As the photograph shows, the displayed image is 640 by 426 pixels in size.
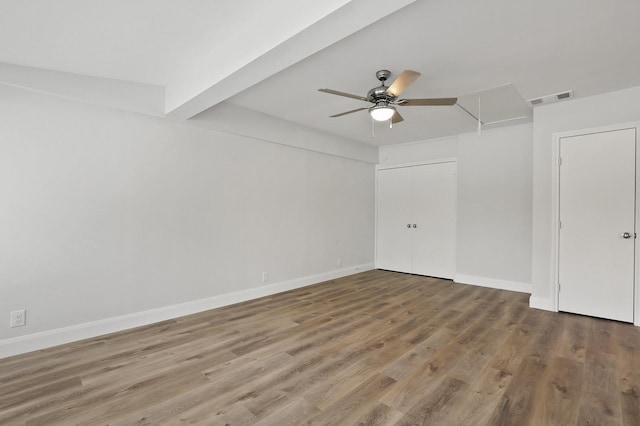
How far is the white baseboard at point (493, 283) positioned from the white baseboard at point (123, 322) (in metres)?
2.93

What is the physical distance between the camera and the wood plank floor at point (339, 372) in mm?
1835

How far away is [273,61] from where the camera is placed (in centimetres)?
219

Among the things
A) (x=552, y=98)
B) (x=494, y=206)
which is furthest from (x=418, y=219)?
(x=552, y=98)

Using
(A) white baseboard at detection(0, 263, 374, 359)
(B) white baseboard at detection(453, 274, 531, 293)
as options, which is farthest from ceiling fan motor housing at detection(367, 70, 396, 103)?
(B) white baseboard at detection(453, 274, 531, 293)

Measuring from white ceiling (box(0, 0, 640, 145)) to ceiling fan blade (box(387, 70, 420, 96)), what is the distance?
0.90 feet

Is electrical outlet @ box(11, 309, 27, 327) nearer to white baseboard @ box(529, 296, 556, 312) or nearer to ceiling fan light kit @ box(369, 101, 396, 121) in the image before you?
ceiling fan light kit @ box(369, 101, 396, 121)

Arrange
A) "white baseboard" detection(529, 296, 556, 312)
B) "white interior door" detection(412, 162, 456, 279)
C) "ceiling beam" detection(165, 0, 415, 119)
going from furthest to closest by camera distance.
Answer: "white interior door" detection(412, 162, 456, 279) < "white baseboard" detection(529, 296, 556, 312) < "ceiling beam" detection(165, 0, 415, 119)

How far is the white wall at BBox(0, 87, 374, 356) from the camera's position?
8.44 ft

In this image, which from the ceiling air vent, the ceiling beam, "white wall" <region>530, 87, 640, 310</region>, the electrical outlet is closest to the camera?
the ceiling beam

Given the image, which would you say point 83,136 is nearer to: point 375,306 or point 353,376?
point 353,376

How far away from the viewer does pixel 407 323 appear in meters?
3.34

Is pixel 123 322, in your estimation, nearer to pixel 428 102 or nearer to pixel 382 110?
pixel 382 110

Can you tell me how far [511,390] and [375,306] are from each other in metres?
1.95

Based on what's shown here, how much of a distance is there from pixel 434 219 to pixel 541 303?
87.5 inches
